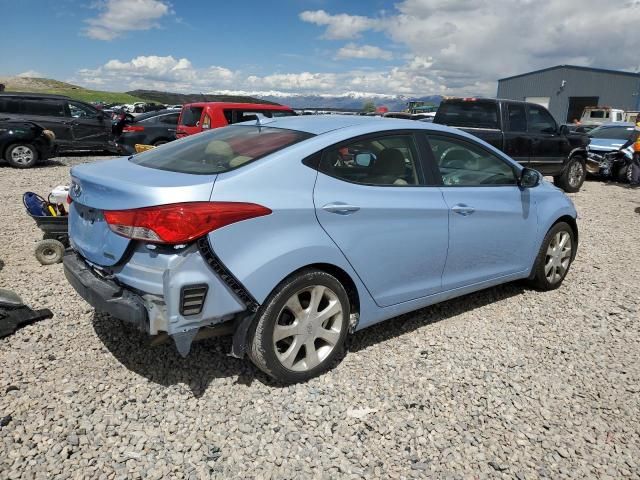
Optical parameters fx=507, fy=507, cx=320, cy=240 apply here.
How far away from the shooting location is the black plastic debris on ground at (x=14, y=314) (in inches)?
140

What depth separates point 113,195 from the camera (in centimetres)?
275

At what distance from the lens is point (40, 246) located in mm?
5016

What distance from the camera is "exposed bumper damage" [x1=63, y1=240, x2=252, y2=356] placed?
8.31 ft

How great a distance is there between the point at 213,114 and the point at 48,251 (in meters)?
6.31

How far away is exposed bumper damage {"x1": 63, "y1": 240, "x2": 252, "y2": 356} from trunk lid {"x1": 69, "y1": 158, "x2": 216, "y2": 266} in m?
0.16

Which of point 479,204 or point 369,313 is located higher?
point 479,204

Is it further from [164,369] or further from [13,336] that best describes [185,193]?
[13,336]

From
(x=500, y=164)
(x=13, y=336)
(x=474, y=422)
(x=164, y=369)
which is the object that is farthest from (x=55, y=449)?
(x=500, y=164)

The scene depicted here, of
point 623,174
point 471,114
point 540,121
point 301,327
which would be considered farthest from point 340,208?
point 623,174

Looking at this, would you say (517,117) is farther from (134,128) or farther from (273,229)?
(134,128)

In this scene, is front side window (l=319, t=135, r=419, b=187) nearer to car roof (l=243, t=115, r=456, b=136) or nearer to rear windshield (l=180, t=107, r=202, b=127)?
car roof (l=243, t=115, r=456, b=136)

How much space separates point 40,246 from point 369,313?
3.53m

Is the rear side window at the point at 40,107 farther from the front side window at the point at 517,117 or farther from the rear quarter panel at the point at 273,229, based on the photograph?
the rear quarter panel at the point at 273,229

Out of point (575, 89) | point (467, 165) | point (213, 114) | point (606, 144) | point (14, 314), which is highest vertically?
point (575, 89)
